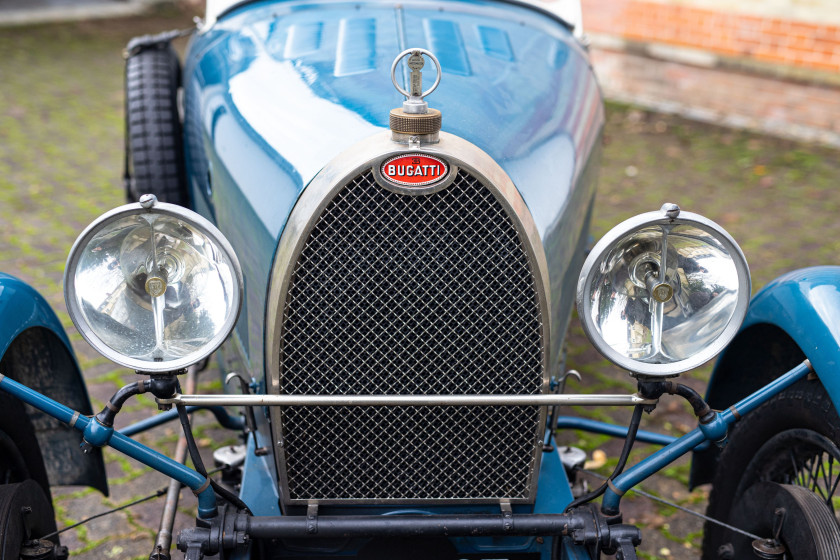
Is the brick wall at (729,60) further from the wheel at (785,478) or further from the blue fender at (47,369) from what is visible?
the blue fender at (47,369)

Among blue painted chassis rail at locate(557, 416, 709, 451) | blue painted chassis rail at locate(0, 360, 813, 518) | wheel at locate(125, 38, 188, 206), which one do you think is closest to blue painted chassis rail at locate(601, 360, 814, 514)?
blue painted chassis rail at locate(0, 360, 813, 518)

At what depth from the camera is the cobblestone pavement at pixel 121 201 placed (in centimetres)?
304

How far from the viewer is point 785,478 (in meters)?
2.24

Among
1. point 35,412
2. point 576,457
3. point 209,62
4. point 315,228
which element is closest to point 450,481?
point 576,457

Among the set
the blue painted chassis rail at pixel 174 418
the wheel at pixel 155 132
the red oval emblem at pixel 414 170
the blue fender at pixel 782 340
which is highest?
the wheel at pixel 155 132

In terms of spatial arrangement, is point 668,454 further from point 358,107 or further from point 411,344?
point 358,107

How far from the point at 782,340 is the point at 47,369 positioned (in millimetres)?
2054

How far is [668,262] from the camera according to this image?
5.93 ft

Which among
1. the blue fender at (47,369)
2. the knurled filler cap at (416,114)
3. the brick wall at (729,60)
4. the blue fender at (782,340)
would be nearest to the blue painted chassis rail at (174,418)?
the blue fender at (47,369)

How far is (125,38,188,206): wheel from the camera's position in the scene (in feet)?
11.0

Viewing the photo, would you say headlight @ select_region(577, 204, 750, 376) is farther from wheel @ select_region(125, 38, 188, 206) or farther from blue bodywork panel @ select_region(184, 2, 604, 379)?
wheel @ select_region(125, 38, 188, 206)

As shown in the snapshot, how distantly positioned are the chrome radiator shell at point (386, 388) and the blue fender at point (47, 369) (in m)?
0.69

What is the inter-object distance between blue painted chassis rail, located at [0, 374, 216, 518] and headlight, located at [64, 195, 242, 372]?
0.55 feet

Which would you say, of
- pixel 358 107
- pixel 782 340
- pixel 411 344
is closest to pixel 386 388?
pixel 411 344
